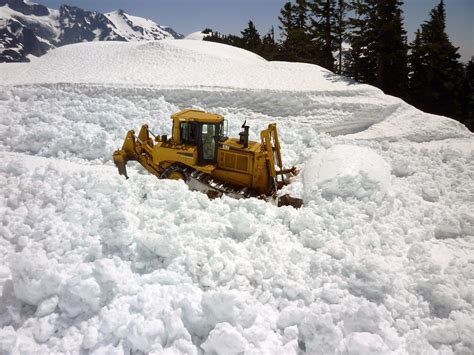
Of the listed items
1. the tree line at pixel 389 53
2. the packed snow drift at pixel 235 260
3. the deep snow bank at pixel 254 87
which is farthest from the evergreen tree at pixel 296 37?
the packed snow drift at pixel 235 260

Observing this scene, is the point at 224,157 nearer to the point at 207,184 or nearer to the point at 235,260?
the point at 207,184

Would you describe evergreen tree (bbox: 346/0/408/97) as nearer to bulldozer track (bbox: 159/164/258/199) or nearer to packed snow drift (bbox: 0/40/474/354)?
packed snow drift (bbox: 0/40/474/354)

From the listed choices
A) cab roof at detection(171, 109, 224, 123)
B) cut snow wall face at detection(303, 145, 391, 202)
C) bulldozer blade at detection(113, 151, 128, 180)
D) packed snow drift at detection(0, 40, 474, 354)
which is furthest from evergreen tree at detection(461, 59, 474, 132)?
bulldozer blade at detection(113, 151, 128, 180)

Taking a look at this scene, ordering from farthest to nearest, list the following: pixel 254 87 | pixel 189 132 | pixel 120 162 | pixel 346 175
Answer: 1. pixel 254 87
2. pixel 120 162
3. pixel 189 132
4. pixel 346 175

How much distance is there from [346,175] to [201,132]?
11.1 feet

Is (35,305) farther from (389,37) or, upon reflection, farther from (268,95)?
(389,37)

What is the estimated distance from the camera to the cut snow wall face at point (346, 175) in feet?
22.7

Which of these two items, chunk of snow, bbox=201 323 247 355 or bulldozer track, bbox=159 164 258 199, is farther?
bulldozer track, bbox=159 164 258 199

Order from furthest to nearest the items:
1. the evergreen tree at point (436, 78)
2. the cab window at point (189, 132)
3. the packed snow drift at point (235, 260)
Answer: the evergreen tree at point (436, 78) → the cab window at point (189, 132) → the packed snow drift at point (235, 260)

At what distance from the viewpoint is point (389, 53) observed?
20719mm

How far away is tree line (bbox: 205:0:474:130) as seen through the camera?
20312 millimetres

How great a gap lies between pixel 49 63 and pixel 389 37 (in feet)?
61.0

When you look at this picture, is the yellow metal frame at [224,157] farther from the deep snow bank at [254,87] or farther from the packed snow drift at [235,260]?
the deep snow bank at [254,87]

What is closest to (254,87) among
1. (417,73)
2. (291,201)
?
(291,201)
